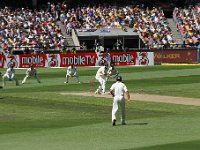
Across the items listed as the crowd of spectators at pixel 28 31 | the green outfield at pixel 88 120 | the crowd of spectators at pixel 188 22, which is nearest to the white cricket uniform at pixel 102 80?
the green outfield at pixel 88 120

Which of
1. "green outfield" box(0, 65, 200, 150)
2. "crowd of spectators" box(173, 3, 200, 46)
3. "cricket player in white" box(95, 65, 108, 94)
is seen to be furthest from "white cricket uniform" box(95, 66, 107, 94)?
"crowd of spectators" box(173, 3, 200, 46)

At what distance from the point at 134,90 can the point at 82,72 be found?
1905 centimetres

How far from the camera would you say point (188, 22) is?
8412 cm

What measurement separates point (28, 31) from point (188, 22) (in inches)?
858

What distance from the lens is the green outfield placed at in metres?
21.5

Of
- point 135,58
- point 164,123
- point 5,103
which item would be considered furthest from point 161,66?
point 164,123

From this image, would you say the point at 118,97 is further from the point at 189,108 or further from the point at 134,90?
the point at 134,90

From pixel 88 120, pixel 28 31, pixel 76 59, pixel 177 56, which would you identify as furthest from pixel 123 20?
pixel 88 120

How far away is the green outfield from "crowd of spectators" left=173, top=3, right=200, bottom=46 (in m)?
34.0

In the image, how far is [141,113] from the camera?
101 feet

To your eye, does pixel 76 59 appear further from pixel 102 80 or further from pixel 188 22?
pixel 102 80

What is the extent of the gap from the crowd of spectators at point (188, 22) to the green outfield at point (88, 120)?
34.0 metres

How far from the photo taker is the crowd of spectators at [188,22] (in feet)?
267

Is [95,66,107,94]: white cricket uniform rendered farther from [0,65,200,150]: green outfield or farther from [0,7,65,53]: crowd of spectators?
[0,7,65,53]: crowd of spectators
